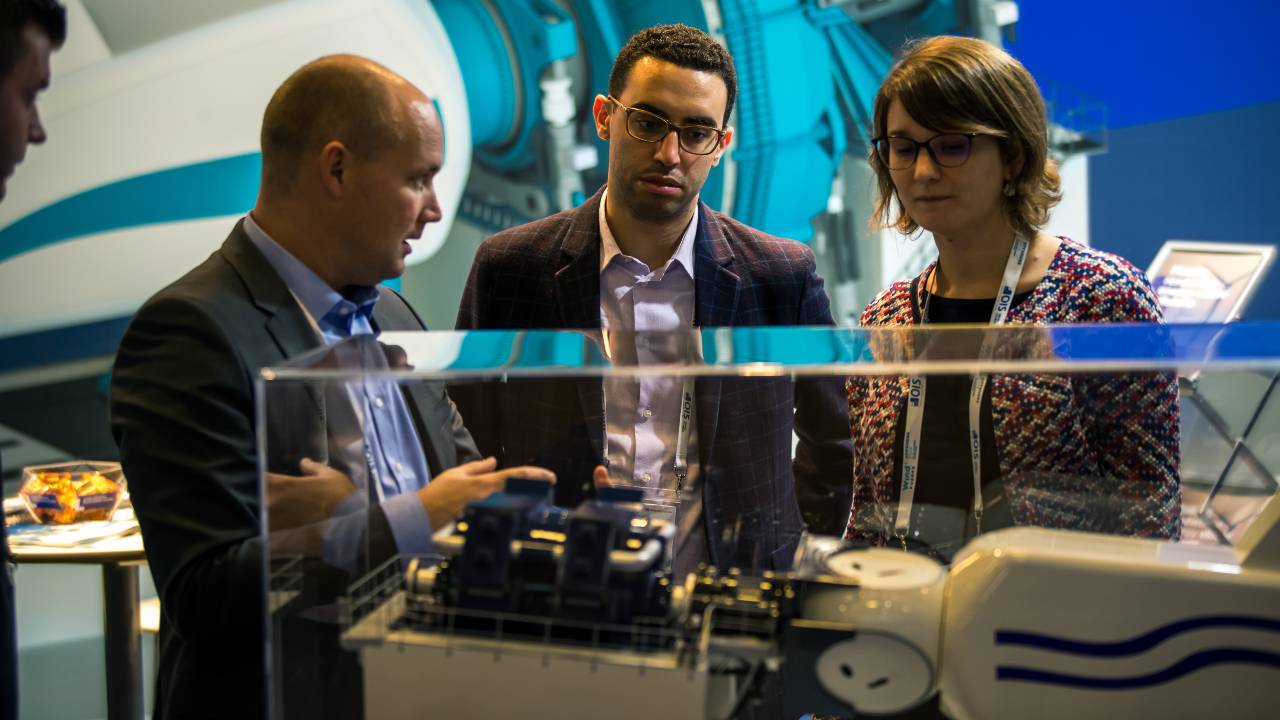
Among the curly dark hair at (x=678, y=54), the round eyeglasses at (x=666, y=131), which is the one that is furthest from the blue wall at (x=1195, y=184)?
the round eyeglasses at (x=666, y=131)

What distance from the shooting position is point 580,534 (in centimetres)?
117

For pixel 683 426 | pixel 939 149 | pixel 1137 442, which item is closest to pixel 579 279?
pixel 939 149

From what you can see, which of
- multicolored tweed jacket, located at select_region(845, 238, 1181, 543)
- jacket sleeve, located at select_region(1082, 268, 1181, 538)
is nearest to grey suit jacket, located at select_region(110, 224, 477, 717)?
multicolored tweed jacket, located at select_region(845, 238, 1181, 543)

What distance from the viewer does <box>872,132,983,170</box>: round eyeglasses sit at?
210cm

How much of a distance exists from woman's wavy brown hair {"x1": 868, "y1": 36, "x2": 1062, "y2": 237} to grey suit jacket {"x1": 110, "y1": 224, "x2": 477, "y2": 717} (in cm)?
130

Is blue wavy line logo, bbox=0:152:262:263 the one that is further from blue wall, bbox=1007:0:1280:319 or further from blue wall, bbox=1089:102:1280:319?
blue wall, bbox=1089:102:1280:319

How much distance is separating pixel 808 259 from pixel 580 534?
182 centimetres

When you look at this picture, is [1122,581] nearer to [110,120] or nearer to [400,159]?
[400,159]

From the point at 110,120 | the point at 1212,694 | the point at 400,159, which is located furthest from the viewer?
the point at 110,120

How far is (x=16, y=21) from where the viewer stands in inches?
56.2

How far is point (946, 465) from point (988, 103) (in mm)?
1014

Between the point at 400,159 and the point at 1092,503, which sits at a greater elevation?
the point at 400,159

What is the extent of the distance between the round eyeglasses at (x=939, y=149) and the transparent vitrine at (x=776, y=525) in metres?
0.76

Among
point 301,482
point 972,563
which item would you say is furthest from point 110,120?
point 972,563
